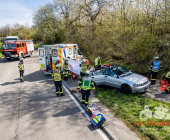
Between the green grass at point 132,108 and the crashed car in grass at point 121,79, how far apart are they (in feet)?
1.21

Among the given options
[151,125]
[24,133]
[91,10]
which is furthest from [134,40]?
[91,10]

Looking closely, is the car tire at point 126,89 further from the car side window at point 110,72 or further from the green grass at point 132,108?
the car side window at point 110,72

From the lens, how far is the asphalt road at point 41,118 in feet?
15.4

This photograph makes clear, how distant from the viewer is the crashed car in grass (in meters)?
7.39

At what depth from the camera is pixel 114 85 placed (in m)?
8.24

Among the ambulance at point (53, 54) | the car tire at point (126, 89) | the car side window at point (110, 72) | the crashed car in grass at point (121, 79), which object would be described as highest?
the ambulance at point (53, 54)

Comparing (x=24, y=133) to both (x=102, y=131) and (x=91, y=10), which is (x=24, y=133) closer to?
(x=102, y=131)

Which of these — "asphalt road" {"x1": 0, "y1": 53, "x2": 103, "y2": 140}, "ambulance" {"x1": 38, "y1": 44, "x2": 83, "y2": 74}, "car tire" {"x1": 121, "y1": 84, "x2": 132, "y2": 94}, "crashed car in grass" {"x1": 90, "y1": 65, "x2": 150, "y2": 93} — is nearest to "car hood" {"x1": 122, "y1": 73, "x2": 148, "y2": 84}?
"crashed car in grass" {"x1": 90, "y1": 65, "x2": 150, "y2": 93}

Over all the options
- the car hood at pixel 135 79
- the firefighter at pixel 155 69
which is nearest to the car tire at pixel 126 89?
the car hood at pixel 135 79

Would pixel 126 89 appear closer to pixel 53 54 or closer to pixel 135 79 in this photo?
pixel 135 79

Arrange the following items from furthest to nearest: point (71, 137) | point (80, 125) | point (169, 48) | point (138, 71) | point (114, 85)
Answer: point (138, 71) → point (169, 48) → point (114, 85) → point (80, 125) → point (71, 137)

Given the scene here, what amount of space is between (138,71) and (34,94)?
26.6 ft

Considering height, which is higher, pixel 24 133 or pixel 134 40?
pixel 134 40

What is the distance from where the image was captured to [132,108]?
20.0 feet
